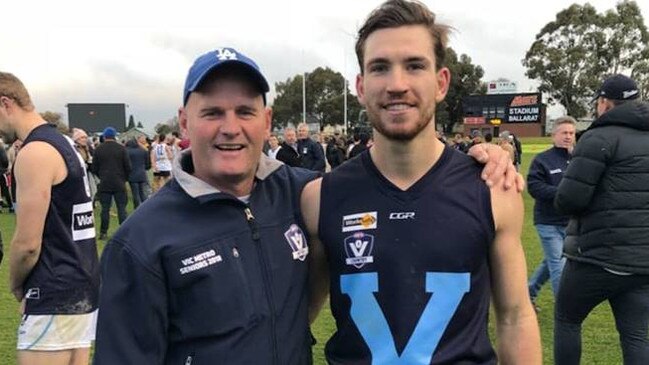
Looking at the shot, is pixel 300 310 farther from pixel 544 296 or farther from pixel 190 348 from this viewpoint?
pixel 544 296

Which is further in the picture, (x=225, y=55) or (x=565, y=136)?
(x=565, y=136)

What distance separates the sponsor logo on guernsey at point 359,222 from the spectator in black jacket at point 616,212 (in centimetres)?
224

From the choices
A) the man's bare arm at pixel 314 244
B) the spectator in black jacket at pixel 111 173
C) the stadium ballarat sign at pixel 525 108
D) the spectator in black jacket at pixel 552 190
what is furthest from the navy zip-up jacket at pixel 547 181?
the stadium ballarat sign at pixel 525 108

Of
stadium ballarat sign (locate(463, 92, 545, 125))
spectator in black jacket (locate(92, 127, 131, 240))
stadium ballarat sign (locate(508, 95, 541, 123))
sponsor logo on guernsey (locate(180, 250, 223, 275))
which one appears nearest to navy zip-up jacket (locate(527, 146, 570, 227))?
sponsor logo on guernsey (locate(180, 250, 223, 275))

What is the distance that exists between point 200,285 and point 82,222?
75.5 inches

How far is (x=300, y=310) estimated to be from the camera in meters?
1.93

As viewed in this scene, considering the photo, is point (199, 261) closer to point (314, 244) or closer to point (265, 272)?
point (265, 272)

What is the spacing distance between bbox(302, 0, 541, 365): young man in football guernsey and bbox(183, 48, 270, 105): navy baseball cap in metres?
0.38

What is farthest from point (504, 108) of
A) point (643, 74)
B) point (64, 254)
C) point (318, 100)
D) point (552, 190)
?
point (64, 254)

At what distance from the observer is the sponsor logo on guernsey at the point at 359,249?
77.5 inches

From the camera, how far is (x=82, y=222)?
339 centimetres

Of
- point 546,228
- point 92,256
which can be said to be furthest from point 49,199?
point 546,228

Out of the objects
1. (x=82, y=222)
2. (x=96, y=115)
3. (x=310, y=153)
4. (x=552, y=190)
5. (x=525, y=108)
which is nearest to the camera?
(x=82, y=222)

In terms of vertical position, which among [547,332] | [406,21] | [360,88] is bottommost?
[547,332]
